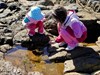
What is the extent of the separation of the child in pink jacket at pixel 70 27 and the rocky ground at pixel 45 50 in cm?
21

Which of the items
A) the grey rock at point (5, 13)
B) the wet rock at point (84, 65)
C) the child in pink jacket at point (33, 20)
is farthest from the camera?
the grey rock at point (5, 13)

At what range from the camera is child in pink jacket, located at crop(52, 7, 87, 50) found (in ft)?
20.2

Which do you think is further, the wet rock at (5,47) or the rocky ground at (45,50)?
the wet rock at (5,47)

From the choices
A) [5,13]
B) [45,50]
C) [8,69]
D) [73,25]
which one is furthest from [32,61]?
[5,13]

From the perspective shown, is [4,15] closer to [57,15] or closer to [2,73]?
[57,15]

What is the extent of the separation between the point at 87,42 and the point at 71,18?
1.36 m

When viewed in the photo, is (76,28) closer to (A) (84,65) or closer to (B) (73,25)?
(B) (73,25)

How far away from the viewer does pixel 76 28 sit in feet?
20.4

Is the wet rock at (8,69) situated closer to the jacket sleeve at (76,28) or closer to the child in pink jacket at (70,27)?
the child in pink jacket at (70,27)

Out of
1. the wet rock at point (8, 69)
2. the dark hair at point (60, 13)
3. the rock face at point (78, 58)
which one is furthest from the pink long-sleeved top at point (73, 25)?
the wet rock at point (8, 69)

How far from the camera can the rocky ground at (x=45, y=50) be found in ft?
18.7

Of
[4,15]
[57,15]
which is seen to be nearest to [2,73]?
[57,15]

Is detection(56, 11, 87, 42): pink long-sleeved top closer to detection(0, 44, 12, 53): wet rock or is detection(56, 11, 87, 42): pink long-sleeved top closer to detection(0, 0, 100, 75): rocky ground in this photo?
detection(0, 0, 100, 75): rocky ground

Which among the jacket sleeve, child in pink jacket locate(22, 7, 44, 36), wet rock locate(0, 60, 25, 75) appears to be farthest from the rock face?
wet rock locate(0, 60, 25, 75)
